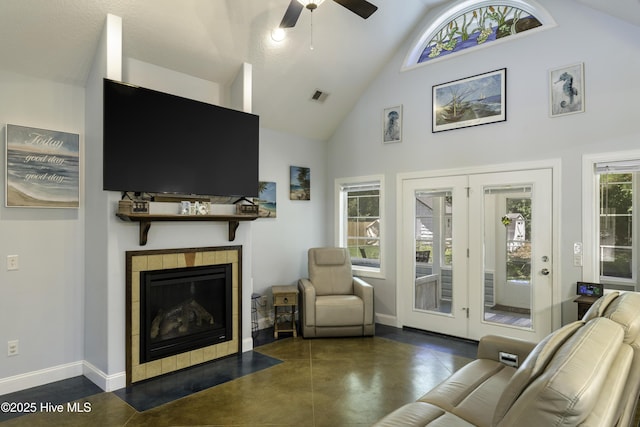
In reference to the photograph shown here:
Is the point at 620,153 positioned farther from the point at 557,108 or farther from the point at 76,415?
the point at 76,415

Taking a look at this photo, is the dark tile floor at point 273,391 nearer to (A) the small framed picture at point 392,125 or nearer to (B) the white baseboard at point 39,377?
(B) the white baseboard at point 39,377

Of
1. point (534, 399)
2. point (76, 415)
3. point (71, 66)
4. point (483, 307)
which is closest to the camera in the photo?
point (534, 399)

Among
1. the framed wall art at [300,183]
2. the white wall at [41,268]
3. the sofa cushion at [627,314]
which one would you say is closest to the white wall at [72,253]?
the white wall at [41,268]

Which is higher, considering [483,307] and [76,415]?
[483,307]

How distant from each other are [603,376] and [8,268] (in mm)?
3955

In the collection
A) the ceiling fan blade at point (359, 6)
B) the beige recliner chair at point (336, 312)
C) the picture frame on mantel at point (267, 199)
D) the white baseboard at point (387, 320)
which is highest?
the ceiling fan blade at point (359, 6)

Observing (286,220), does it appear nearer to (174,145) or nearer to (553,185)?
(174,145)

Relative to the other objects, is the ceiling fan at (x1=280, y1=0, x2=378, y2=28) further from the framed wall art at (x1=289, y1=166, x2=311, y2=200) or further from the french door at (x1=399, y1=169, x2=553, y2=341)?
the framed wall art at (x1=289, y1=166, x2=311, y2=200)

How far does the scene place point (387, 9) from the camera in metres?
4.42

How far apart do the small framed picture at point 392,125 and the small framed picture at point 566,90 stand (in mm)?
1742

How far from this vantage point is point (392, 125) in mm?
5109

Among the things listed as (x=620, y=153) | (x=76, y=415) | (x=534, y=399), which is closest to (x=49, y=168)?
(x=76, y=415)

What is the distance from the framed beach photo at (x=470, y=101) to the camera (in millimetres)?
4227

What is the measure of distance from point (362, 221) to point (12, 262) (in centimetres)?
399
